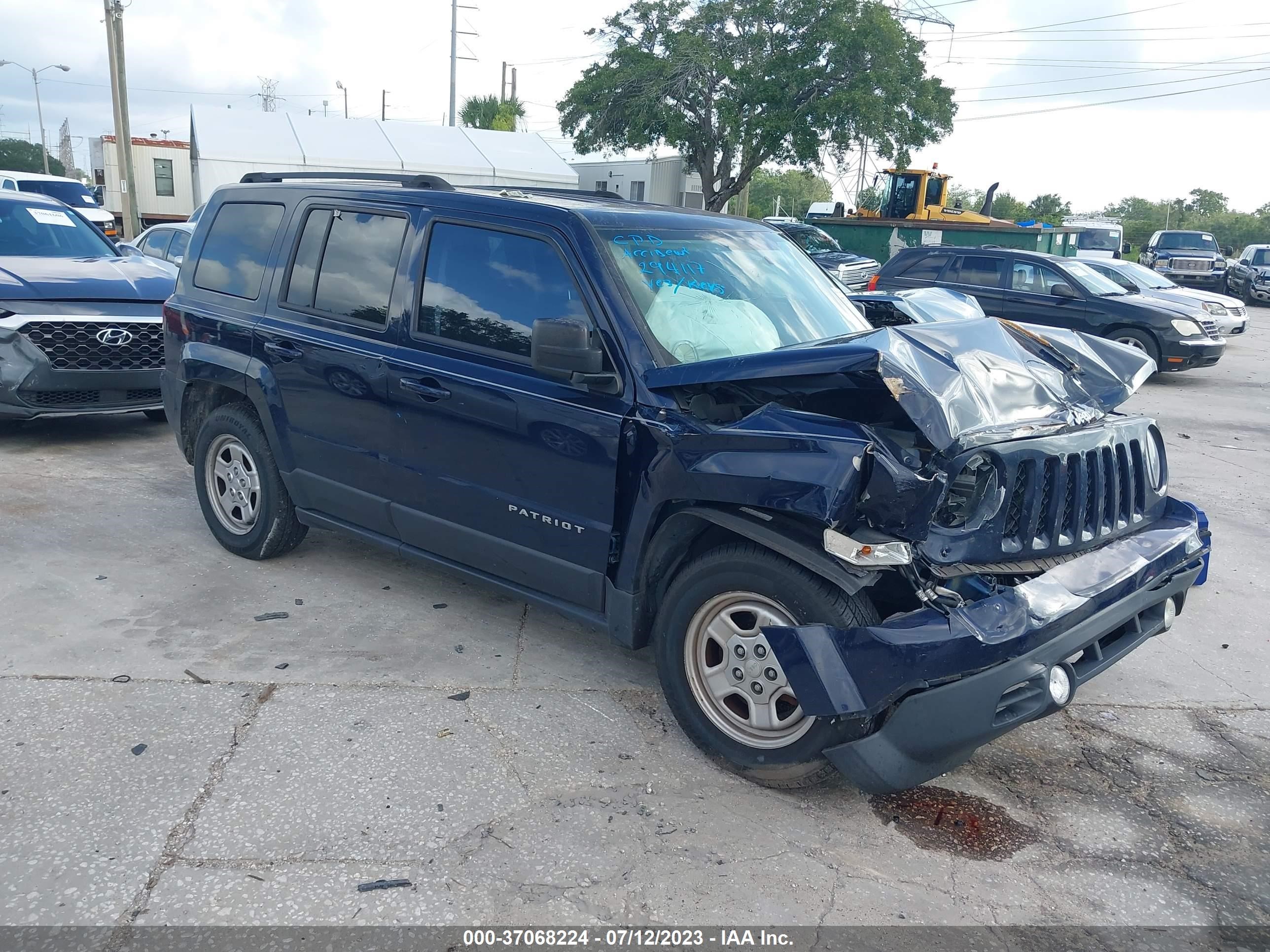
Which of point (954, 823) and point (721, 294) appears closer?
point (954, 823)

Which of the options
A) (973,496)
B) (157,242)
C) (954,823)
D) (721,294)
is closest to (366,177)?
(721,294)

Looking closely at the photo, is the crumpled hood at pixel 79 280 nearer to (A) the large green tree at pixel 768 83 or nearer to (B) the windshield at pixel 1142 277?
(B) the windshield at pixel 1142 277

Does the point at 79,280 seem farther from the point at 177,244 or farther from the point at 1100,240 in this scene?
the point at 1100,240

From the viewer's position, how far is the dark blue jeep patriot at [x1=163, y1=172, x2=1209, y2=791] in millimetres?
3023

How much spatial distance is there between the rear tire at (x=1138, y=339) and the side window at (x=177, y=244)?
39.4 feet

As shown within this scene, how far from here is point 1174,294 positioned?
14.2 m

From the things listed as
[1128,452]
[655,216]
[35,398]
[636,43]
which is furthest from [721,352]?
[636,43]

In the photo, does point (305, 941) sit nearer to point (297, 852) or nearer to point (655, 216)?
point (297, 852)

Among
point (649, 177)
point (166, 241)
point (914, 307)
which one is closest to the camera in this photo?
point (914, 307)

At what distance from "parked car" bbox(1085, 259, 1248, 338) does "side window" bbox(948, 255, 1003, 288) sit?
150cm

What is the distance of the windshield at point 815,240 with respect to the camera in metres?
21.1

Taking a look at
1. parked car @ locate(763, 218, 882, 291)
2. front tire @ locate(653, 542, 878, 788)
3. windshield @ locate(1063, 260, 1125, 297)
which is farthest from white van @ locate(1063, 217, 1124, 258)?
front tire @ locate(653, 542, 878, 788)

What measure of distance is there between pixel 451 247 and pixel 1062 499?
102 inches

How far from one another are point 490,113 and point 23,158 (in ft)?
237
